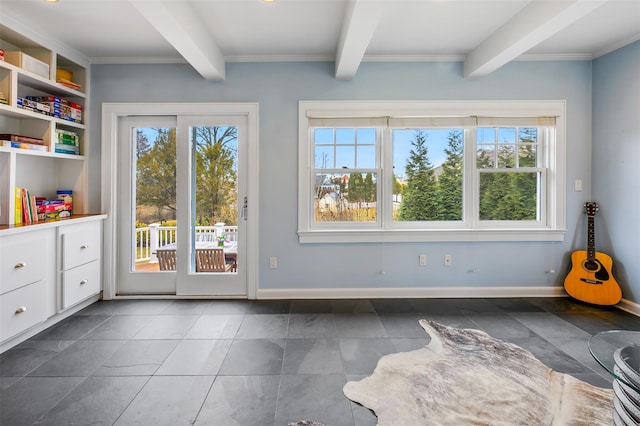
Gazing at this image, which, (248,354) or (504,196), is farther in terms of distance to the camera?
(504,196)

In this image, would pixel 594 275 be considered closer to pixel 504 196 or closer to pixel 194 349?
pixel 504 196

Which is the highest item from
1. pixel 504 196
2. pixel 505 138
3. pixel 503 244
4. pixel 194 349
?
pixel 505 138

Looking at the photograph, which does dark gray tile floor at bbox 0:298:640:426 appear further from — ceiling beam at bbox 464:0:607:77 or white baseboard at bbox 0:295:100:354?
ceiling beam at bbox 464:0:607:77

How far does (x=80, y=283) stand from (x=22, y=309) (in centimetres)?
66

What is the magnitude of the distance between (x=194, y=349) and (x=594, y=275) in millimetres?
3841

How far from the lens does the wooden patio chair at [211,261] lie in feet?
11.8

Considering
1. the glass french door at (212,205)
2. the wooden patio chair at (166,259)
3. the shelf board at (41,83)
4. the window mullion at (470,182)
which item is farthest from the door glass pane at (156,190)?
the window mullion at (470,182)

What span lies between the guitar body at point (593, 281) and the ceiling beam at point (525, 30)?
87.2 inches

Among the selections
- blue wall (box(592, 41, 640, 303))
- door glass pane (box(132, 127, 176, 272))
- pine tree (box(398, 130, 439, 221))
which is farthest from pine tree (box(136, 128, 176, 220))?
blue wall (box(592, 41, 640, 303))

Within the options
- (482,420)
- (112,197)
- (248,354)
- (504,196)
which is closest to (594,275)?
(504,196)

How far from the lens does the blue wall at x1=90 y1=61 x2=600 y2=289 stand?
11.5 ft

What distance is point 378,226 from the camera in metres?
3.61

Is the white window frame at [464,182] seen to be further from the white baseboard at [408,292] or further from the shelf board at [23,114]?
the shelf board at [23,114]

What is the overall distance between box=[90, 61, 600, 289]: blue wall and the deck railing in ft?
1.38
